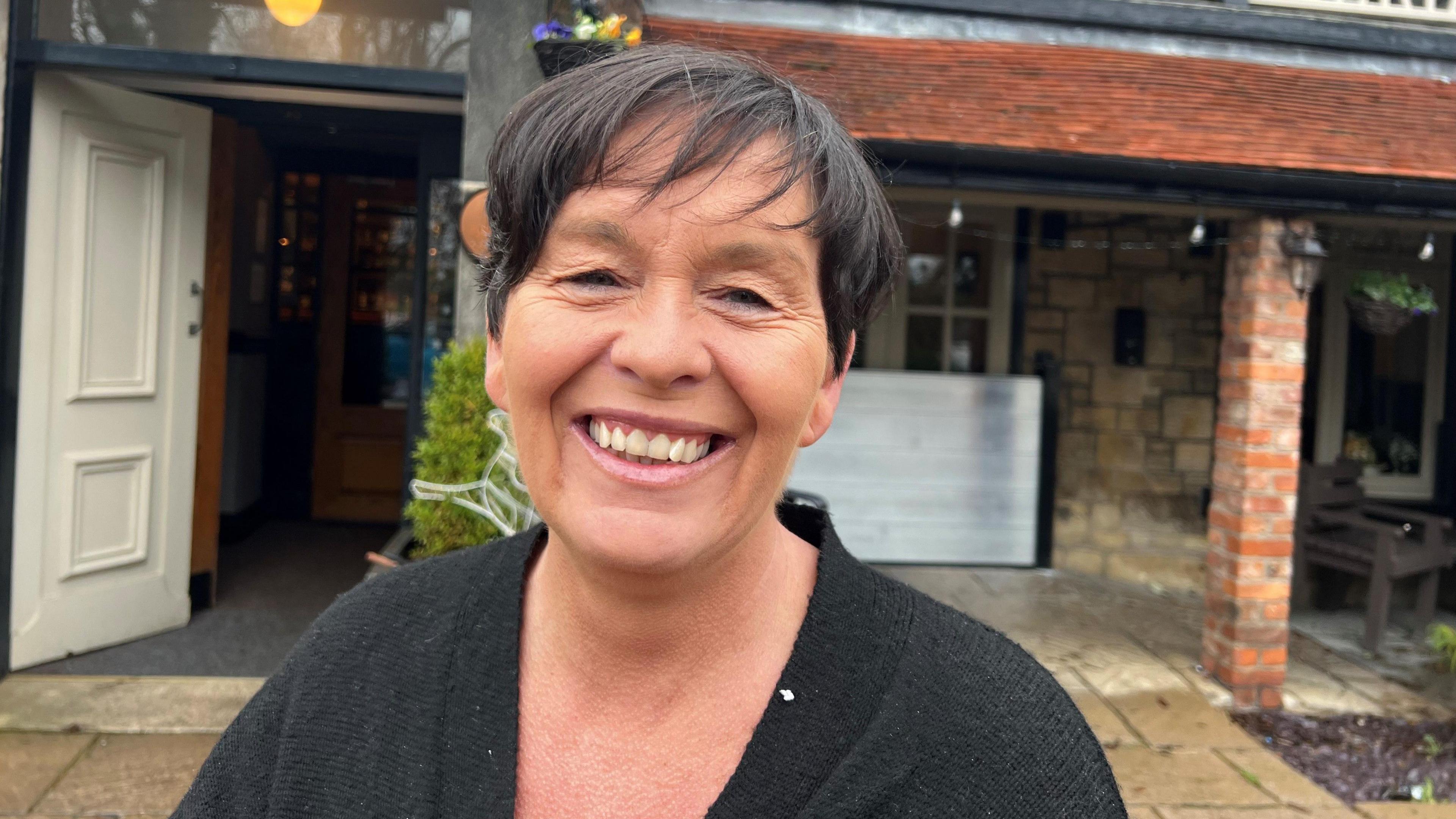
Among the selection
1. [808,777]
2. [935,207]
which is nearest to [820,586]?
[808,777]

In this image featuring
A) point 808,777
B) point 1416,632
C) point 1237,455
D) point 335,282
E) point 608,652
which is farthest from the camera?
point 335,282

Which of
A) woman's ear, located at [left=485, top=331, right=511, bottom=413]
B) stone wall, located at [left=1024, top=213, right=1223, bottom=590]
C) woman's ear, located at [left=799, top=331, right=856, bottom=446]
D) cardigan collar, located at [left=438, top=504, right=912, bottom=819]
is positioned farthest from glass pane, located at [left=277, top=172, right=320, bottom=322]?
woman's ear, located at [left=799, top=331, right=856, bottom=446]

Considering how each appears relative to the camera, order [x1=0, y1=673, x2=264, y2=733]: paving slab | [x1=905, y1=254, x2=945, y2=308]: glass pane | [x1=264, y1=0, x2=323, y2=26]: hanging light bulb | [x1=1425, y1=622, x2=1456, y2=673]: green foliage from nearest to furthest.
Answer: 1. [x1=0, y1=673, x2=264, y2=733]: paving slab
2. [x1=264, y1=0, x2=323, y2=26]: hanging light bulb
3. [x1=1425, y1=622, x2=1456, y2=673]: green foliage
4. [x1=905, y1=254, x2=945, y2=308]: glass pane

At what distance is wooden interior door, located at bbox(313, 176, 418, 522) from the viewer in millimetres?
7656

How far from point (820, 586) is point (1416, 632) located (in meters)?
6.54

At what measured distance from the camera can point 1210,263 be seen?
22.5ft

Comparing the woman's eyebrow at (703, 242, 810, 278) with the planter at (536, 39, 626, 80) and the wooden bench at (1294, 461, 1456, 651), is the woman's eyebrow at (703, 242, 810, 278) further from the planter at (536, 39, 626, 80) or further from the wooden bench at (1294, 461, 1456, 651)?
the wooden bench at (1294, 461, 1456, 651)

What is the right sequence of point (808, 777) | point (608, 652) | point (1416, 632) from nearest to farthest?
point (808, 777) < point (608, 652) < point (1416, 632)

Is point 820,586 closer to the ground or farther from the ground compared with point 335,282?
closer to the ground

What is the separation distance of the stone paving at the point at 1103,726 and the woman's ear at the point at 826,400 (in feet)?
9.87

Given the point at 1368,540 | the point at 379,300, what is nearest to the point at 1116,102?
Result: the point at 1368,540

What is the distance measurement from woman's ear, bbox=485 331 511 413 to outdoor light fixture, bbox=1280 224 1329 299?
4372mm

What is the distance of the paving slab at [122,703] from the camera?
13.0ft

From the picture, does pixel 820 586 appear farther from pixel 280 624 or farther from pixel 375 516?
pixel 375 516
